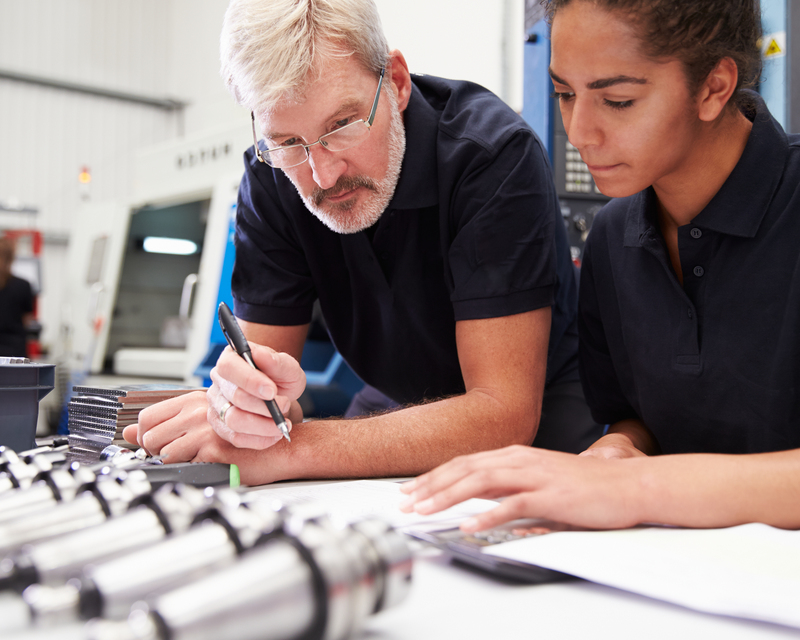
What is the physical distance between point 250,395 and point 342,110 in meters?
0.49

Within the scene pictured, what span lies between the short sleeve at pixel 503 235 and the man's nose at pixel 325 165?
0.20m

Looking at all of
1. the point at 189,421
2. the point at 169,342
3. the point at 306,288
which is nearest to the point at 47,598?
the point at 189,421

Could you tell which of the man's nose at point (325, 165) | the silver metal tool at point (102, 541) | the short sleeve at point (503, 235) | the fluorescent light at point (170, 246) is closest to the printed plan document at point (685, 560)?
the silver metal tool at point (102, 541)

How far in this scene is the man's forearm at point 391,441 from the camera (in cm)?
91

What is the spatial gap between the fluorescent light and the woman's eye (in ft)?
10.2

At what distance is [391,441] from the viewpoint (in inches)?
37.3

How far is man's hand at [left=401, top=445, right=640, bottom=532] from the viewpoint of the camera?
1.95ft

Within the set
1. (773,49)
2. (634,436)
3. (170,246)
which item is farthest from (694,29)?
(170,246)

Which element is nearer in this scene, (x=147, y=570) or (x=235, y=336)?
(x=147, y=570)

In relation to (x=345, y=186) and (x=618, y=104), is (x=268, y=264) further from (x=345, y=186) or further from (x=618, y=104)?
(x=618, y=104)

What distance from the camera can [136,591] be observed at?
340 mm

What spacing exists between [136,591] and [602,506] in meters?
0.41

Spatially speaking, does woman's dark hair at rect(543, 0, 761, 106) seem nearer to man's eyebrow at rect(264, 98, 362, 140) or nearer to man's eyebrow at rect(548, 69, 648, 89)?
man's eyebrow at rect(548, 69, 648, 89)

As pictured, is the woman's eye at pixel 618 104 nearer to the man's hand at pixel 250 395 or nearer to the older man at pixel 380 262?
the older man at pixel 380 262
